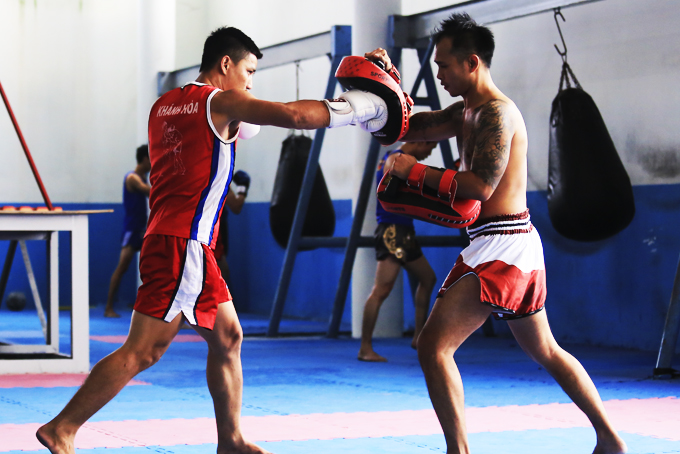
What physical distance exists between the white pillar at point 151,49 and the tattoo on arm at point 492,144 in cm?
967

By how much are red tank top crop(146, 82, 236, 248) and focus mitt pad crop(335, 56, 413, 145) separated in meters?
0.51

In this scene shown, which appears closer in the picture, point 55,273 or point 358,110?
point 358,110

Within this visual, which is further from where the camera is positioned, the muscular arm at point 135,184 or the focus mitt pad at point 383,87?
the muscular arm at point 135,184

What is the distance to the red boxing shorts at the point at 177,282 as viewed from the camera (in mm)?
3352

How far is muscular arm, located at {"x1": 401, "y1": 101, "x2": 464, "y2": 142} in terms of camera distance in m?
3.82

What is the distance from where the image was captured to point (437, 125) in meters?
3.84

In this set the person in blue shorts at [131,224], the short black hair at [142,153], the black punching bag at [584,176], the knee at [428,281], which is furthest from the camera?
the person in blue shorts at [131,224]

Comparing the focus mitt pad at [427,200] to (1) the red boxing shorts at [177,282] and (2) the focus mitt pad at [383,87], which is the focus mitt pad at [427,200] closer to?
(2) the focus mitt pad at [383,87]

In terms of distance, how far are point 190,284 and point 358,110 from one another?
0.86 meters

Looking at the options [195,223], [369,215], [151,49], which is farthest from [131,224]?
[195,223]

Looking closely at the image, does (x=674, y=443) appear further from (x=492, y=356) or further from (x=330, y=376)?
(x=492, y=356)

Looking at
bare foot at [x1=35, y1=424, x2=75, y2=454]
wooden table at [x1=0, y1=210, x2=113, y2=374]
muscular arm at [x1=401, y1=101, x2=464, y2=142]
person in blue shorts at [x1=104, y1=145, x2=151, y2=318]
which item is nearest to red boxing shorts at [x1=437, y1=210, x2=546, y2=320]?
muscular arm at [x1=401, y1=101, x2=464, y2=142]

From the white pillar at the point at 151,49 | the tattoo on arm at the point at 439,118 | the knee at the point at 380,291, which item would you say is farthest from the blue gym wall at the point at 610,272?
the tattoo on arm at the point at 439,118

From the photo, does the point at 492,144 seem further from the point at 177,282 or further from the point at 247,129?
the point at 177,282
